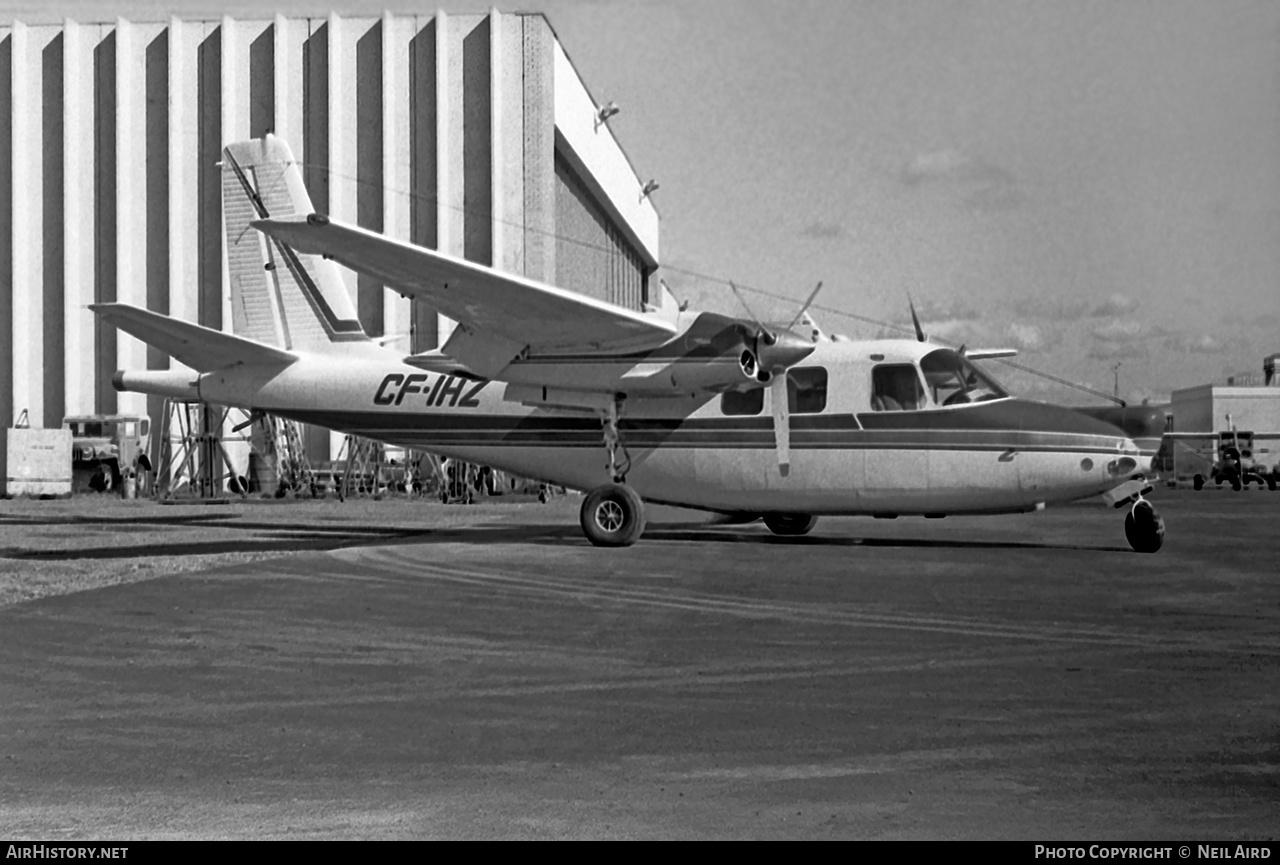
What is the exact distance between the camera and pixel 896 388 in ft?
59.7

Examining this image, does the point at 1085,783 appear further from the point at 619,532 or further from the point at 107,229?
the point at 107,229

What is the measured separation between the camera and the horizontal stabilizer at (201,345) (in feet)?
64.3

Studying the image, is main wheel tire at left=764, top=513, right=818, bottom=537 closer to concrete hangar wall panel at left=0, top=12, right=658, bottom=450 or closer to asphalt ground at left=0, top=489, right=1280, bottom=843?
asphalt ground at left=0, top=489, right=1280, bottom=843

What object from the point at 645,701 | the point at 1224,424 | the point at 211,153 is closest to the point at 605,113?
the point at 211,153

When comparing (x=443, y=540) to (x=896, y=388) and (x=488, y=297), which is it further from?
(x=896, y=388)

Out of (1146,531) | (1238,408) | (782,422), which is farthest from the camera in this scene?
(1238,408)

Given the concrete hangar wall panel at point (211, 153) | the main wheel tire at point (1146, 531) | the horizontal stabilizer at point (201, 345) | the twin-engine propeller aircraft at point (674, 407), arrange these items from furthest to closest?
the concrete hangar wall panel at point (211, 153) → the horizontal stabilizer at point (201, 345) → the twin-engine propeller aircraft at point (674, 407) → the main wheel tire at point (1146, 531)

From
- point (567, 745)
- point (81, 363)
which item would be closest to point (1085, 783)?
point (567, 745)

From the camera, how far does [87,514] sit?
30.2 meters

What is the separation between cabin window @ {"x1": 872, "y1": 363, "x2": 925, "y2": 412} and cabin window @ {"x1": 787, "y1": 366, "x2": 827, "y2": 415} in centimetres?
76

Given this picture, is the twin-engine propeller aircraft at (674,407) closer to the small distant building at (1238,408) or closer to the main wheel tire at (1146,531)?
the main wheel tire at (1146,531)

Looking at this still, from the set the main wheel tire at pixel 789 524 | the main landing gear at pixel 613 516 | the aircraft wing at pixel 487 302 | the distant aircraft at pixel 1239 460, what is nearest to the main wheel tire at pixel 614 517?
the main landing gear at pixel 613 516

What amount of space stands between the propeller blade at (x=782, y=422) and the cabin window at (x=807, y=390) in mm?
119

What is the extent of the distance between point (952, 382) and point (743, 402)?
10.00ft
